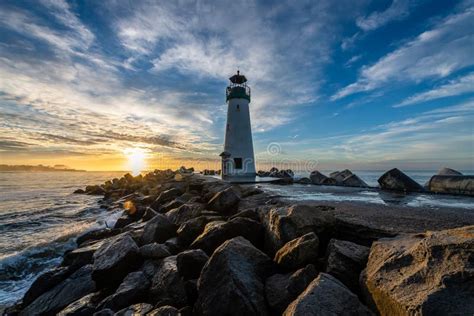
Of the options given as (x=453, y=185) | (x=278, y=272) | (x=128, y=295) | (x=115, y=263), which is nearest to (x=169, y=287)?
(x=128, y=295)

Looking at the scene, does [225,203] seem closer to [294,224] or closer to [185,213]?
[185,213]

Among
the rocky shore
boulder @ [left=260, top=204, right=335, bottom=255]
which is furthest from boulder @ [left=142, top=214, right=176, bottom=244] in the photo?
boulder @ [left=260, top=204, right=335, bottom=255]

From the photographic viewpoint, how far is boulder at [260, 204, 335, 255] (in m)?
3.58

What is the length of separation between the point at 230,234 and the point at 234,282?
1.49 meters

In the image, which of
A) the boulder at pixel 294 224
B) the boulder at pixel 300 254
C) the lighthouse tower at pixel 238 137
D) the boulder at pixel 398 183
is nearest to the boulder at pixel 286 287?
the boulder at pixel 300 254

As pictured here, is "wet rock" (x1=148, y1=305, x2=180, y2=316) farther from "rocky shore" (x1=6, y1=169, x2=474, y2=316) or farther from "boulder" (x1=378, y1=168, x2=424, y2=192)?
"boulder" (x1=378, y1=168, x2=424, y2=192)

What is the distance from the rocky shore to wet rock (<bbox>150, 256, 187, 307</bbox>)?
1 cm

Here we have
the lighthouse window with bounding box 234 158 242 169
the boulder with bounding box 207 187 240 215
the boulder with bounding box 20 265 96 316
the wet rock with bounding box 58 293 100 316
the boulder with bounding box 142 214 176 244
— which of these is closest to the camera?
the wet rock with bounding box 58 293 100 316

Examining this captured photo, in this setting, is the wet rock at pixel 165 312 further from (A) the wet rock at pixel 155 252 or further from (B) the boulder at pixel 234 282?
(A) the wet rock at pixel 155 252

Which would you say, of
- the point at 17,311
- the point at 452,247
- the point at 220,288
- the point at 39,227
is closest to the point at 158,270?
the point at 220,288

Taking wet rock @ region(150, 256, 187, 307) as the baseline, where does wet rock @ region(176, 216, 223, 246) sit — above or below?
above

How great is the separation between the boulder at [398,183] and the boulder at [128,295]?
8.85 meters

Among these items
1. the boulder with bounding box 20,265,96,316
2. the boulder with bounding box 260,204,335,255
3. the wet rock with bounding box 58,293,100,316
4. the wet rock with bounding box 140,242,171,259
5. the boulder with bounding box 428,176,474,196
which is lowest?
the boulder with bounding box 20,265,96,316

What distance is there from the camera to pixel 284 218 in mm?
3686
